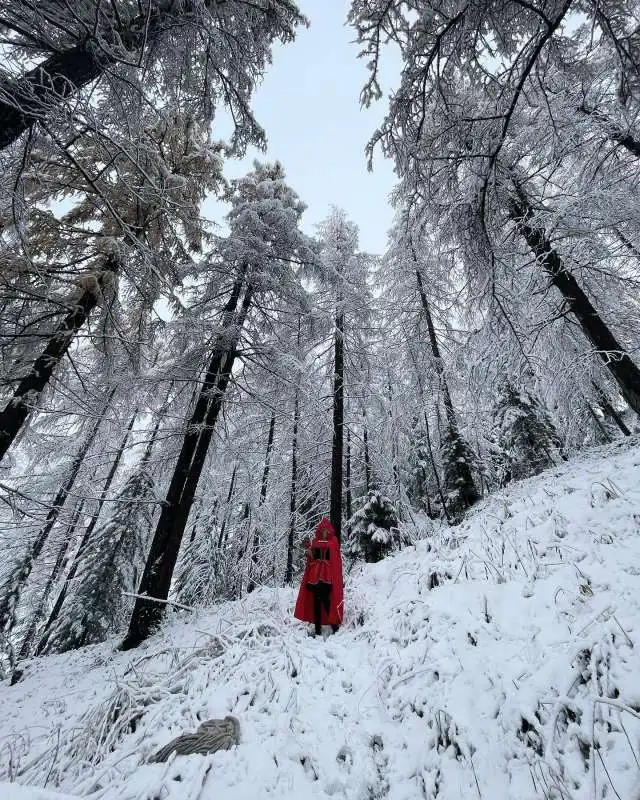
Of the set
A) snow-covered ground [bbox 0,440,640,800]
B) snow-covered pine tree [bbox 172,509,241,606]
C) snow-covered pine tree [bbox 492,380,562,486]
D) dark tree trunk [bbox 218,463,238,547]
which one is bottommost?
snow-covered ground [bbox 0,440,640,800]

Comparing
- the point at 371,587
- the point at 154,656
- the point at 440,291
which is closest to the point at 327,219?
the point at 440,291

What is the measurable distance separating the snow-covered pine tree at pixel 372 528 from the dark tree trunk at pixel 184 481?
21.0ft

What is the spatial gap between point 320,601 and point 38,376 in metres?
5.99

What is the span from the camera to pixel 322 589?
17.5 feet

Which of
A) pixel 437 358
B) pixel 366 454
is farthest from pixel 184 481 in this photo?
pixel 437 358

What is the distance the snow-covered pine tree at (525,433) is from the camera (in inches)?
588

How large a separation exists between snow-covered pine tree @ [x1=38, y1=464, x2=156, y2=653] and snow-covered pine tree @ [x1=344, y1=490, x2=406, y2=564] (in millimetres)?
7754

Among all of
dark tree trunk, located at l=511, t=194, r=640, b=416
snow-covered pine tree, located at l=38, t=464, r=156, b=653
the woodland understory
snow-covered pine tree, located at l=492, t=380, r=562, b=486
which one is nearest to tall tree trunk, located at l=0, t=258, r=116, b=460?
the woodland understory

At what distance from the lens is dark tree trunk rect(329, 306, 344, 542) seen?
945cm

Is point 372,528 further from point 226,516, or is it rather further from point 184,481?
point 184,481

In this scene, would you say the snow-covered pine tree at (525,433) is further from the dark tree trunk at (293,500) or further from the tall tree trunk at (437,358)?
the dark tree trunk at (293,500)

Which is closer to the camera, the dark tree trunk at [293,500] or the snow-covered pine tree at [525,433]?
the dark tree trunk at [293,500]

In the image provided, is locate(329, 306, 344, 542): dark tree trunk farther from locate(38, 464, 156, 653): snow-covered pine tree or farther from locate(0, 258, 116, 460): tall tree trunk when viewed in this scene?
locate(38, 464, 156, 653): snow-covered pine tree

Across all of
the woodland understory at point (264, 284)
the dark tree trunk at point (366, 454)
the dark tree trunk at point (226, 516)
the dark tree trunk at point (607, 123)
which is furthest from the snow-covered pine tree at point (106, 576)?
the dark tree trunk at point (607, 123)
